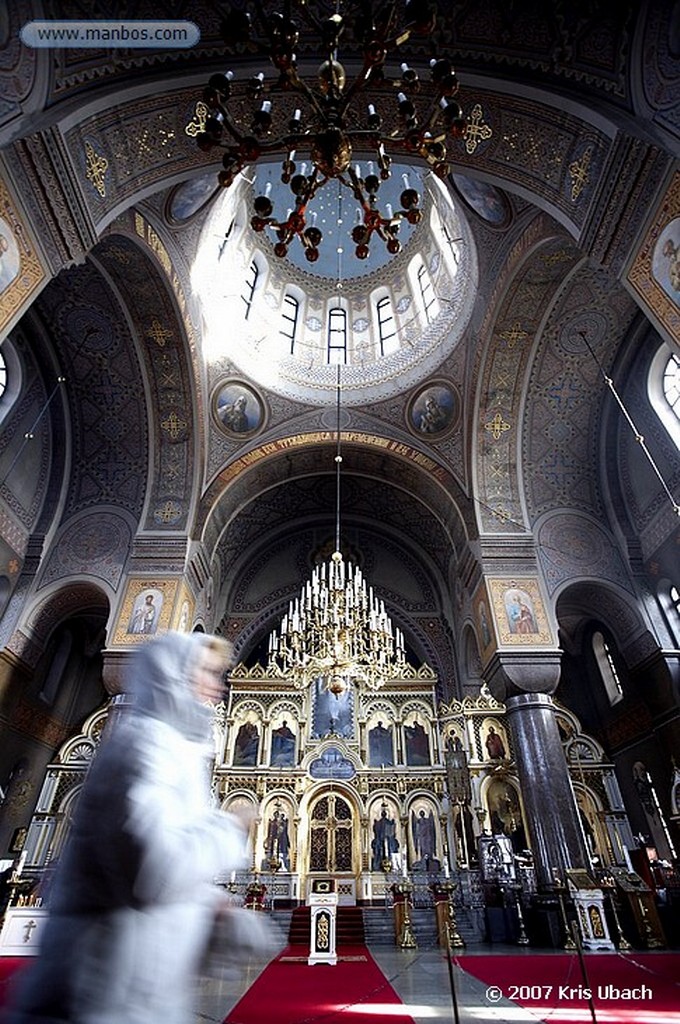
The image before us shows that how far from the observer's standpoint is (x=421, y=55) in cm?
637

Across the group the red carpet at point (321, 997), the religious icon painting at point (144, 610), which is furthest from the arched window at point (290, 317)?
the red carpet at point (321, 997)

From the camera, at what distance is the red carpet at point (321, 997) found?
12.8ft

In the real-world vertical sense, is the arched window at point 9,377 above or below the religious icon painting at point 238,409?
below

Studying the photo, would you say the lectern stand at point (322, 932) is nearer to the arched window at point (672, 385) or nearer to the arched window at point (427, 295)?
the arched window at point (672, 385)

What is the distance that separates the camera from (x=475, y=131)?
7.12 metres

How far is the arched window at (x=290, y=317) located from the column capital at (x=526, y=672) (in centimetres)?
995

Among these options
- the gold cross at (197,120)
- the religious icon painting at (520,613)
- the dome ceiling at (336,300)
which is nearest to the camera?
the gold cross at (197,120)

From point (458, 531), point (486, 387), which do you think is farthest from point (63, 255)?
point (458, 531)

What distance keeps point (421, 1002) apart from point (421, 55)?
9762mm

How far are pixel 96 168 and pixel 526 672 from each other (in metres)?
10.2

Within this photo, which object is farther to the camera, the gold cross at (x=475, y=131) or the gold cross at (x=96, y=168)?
the gold cross at (x=475, y=131)

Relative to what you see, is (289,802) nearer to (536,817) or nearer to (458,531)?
(536,817)

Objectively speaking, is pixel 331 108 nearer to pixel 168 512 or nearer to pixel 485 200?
pixel 485 200

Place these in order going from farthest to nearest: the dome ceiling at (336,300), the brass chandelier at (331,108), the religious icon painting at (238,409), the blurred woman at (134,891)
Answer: the religious icon painting at (238,409) → the dome ceiling at (336,300) → the brass chandelier at (331,108) → the blurred woman at (134,891)
